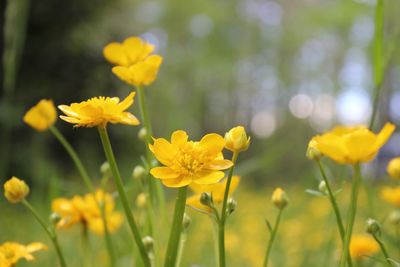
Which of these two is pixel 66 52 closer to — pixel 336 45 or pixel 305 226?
pixel 305 226

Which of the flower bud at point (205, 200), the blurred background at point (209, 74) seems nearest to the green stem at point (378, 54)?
the blurred background at point (209, 74)

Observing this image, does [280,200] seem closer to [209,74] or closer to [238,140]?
[238,140]

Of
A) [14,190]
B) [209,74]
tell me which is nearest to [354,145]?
[14,190]

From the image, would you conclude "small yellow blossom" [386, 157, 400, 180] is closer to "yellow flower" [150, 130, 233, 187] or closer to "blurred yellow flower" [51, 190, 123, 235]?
"yellow flower" [150, 130, 233, 187]

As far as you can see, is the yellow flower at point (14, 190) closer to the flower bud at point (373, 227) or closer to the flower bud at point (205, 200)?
the flower bud at point (205, 200)

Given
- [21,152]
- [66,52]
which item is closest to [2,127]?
[21,152]

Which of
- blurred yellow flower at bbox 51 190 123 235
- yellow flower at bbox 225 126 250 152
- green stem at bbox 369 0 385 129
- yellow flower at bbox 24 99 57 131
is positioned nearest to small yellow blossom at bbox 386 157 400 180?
green stem at bbox 369 0 385 129
